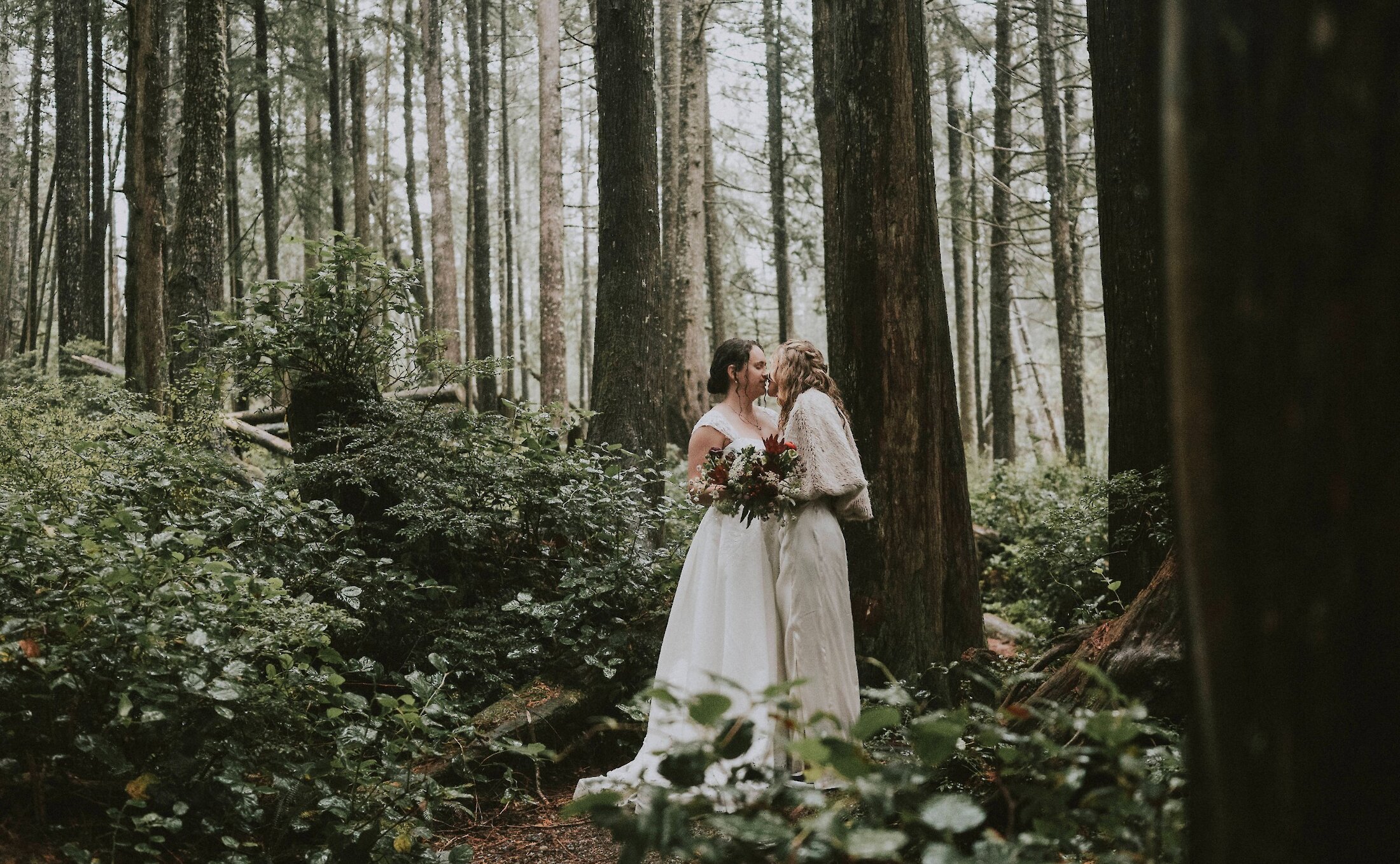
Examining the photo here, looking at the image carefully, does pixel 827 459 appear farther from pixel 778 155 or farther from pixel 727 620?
pixel 778 155

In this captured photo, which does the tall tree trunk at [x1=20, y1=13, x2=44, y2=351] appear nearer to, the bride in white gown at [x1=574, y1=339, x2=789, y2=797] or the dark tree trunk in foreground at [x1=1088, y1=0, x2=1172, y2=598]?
the bride in white gown at [x1=574, y1=339, x2=789, y2=797]

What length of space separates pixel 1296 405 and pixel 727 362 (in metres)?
5.50

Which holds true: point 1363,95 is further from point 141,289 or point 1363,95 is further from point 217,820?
point 141,289

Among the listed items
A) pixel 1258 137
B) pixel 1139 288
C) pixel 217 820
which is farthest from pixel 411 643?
pixel 1258 137

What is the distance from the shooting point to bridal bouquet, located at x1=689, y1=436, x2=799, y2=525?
17.4ft

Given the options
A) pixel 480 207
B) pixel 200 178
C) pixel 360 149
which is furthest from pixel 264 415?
pixel 360 149

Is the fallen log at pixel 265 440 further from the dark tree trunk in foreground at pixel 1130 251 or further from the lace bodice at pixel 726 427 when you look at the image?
the dark tree trunk in foreground at pixel 1130 251

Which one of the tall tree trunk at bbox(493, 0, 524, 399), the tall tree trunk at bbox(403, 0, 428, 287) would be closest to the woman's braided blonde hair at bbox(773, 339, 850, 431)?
the tall tree trunk at bbox(403, 0, 428, 287)

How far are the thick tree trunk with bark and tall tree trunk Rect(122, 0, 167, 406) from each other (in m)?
14.4

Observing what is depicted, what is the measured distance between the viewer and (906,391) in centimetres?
588

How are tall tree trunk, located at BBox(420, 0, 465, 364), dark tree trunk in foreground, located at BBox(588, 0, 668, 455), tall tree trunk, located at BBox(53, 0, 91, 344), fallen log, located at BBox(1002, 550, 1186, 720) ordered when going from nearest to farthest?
fallen log, located at BBox(1002, 550, 1186, 720)
dark tree trunk in foreground, located at BBox(588, 0, 668, 455)
tall tree trunk, located at BBox(53, 0, 91, 344)
tall tree trunk, located at BBox(420, 0, 465, 364)

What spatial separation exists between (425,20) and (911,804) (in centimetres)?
2225

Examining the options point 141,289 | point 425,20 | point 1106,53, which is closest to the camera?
point 1106,53

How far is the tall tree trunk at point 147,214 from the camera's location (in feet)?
33.4
